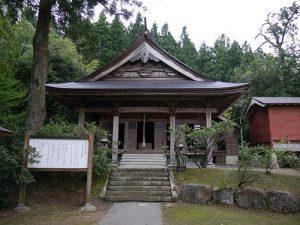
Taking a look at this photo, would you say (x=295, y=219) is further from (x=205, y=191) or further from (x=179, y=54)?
(x=179, y=54)

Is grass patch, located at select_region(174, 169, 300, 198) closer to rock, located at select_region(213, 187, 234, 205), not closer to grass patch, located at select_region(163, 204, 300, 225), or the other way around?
rock, located at select_region(213, 187, 234, 205)

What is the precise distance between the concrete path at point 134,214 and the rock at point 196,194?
1.01m

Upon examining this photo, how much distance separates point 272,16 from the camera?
36719mm

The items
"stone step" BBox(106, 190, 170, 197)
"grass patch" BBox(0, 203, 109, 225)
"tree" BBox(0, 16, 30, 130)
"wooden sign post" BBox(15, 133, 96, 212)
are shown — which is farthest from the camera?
"tree" BBox(0, 16, 30, 130)

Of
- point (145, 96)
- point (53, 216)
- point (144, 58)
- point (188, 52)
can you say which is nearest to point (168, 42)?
point (188, 52)

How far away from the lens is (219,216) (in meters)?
8.57

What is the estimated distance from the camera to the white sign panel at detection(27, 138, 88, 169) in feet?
31.8

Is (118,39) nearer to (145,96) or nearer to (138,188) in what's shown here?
(145,96)

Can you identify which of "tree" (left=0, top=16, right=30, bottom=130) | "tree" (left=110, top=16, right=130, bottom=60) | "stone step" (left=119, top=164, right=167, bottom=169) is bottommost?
"stone step" (left=119, top=164, right=167, bottom=169)

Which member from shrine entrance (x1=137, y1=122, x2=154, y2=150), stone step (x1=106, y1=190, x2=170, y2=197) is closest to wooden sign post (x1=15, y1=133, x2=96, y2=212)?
stone step (x1=106, y1=190, x2=170, y2=197)

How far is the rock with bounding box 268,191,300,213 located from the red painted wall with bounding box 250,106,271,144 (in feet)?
42.8

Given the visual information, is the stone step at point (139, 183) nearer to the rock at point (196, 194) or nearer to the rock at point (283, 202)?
the rock at point (196, 194)

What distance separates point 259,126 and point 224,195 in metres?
15.7

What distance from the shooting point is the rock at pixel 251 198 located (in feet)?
32.4
